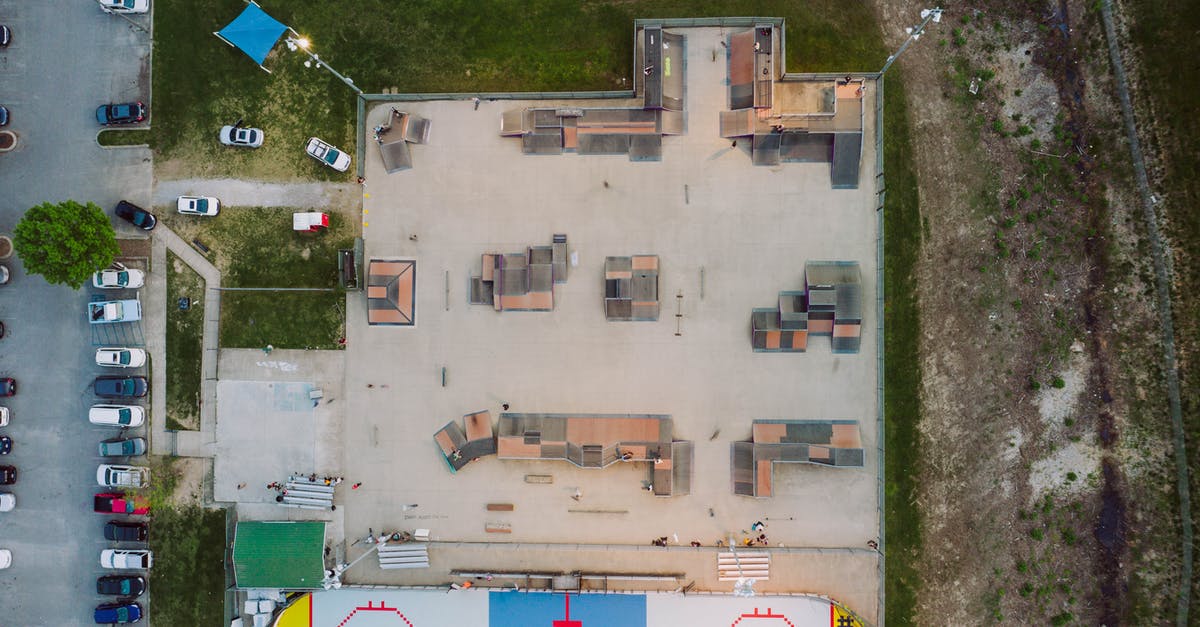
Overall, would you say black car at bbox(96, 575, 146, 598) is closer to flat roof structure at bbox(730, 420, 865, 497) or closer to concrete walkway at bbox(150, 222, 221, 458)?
concrete walkway at bbox(150, 222, 221, 458)

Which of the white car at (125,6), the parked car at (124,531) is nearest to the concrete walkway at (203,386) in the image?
the parked car at (124,531)

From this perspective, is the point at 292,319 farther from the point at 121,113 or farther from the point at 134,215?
the point at 121,113

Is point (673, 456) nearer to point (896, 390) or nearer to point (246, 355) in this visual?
point (896, 390)

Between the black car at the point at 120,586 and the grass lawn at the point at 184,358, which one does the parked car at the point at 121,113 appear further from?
Answer: the black car at the point at 120,586

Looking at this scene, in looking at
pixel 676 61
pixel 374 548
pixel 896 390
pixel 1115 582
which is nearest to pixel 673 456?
pixel 896 390

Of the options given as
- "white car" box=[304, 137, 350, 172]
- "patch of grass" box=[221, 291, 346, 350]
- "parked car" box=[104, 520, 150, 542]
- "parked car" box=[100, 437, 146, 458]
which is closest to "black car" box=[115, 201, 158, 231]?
"patch of grass" box=[221, 291, 346, 350]
